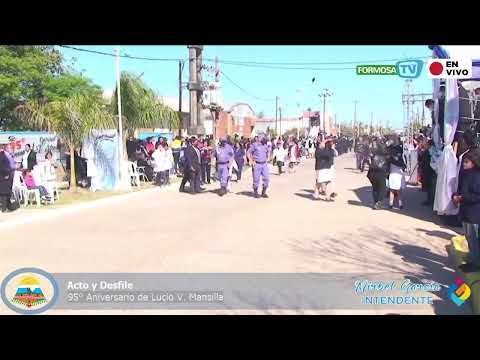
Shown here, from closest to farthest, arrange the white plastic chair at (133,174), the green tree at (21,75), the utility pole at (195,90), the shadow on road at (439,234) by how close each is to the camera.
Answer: the shadow on road at (439,234) → the white plastic chair at (133,174) → the utility pole at (195,90) → the green tree at (21,75)

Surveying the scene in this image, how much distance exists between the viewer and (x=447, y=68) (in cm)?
659

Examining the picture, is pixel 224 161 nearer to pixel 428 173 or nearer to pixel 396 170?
pixel 396 170

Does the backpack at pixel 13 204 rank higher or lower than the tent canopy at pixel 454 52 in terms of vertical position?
lower

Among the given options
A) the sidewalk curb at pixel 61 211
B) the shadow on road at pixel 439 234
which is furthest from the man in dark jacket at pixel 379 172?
the sidewalk curb at pixel 61 211

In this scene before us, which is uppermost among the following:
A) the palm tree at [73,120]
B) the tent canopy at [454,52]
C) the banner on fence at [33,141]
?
the tent canopy at [454,52]

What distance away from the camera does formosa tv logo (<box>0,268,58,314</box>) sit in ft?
15.3

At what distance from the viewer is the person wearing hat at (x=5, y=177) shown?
32.6ft

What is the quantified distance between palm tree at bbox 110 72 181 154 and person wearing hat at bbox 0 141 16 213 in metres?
7.02

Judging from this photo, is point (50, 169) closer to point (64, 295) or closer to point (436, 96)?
point (64, 295)

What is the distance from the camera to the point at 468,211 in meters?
5.41

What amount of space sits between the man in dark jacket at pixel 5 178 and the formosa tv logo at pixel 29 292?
507 cm

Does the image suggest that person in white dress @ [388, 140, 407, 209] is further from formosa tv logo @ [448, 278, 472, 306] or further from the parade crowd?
formosa tv logo @ [448, 278, 472, 306]

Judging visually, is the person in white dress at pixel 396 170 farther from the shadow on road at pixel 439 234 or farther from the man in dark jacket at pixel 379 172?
the shadow on road at pixel 439 234
